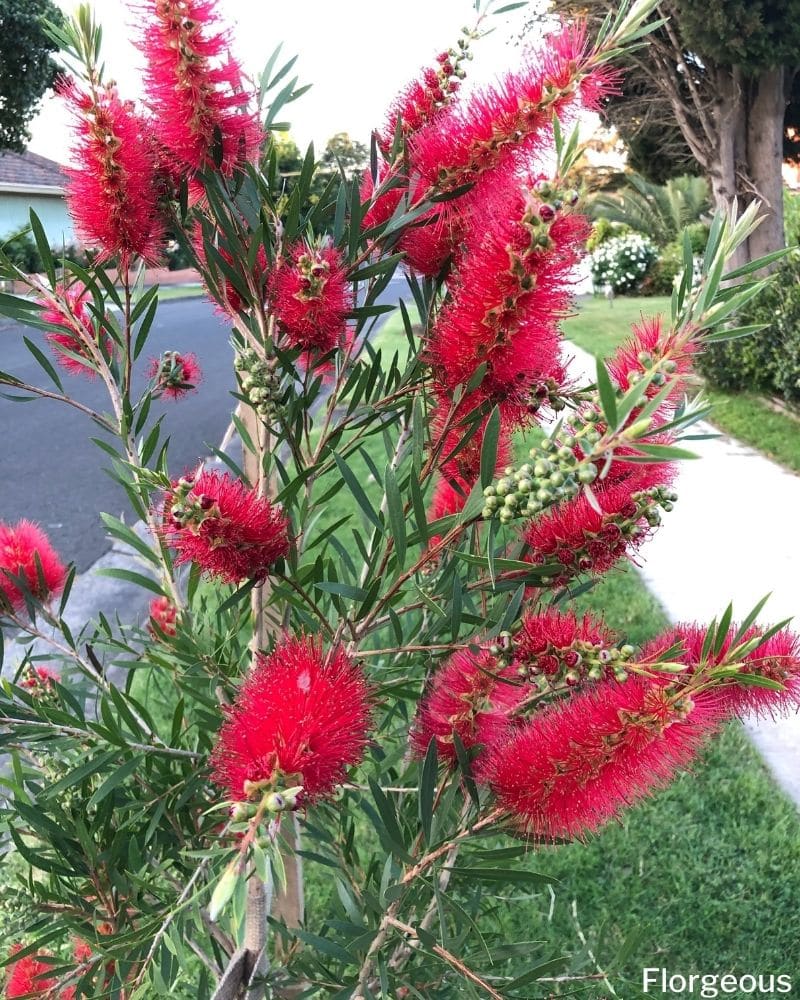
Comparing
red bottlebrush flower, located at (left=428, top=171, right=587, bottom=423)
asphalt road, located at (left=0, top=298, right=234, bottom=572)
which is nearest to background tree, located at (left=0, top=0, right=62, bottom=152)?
asphalt road, located at (left=0, top=298, right=234, bottom=572)

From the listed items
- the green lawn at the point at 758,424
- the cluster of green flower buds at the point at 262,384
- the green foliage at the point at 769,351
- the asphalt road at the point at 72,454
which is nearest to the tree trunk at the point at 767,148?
the green foliage at the point at 769,351

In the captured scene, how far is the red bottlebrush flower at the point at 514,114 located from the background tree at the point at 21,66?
9.71 m

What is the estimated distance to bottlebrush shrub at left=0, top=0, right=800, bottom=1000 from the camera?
491mm

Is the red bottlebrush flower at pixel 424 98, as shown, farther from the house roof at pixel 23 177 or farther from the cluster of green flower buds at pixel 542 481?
the house roof at pixel 23 177

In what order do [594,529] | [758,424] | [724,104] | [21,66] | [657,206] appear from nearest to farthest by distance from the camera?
[594,529] < [758,424] < [724,104] < [21,66] < [657,206]

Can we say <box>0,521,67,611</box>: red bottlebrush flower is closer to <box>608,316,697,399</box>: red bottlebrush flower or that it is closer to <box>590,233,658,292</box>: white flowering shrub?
<box>608,316,697,399</box>: red bottlebrush flower

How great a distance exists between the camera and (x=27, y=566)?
3.02ft

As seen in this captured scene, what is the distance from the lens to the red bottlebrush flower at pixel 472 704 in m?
0.65

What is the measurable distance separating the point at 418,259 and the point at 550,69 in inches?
7.1

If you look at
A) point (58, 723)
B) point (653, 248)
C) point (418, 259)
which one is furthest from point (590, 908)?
point (653, 248)

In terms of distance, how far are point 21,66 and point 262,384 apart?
11.4m

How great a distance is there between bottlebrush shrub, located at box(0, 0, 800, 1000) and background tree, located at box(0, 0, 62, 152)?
9.60 meters

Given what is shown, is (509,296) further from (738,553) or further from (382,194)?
(738,553)

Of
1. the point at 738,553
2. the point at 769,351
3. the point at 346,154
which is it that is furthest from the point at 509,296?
the point at 769,351
